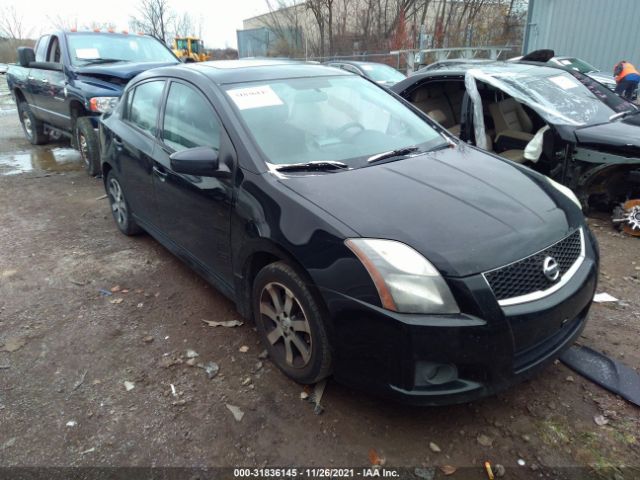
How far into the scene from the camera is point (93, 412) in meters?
2.57

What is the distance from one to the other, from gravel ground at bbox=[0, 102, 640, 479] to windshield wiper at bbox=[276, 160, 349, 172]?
120cm

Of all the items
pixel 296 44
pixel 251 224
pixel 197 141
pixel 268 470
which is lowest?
pixel 268 470

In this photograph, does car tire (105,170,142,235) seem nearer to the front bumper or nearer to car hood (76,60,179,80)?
car hood (76,60,179,80)

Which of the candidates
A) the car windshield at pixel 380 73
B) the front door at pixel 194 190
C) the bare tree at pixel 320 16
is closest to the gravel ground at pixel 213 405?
the front door at pixel 194 190

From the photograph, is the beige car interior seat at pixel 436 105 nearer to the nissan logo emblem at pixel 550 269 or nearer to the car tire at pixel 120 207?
the car tire at pixel 120 207

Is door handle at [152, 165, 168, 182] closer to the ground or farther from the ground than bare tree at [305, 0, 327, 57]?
closer to the ground

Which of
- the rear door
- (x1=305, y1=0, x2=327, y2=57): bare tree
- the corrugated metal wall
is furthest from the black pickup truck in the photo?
(x1=305, y1=0, x2=327, y2=57): bare tree

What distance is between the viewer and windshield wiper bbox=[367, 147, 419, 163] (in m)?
2.88

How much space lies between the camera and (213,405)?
2.60m

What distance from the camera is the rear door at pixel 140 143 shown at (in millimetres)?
3756

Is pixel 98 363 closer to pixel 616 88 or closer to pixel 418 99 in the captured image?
pixel 418 99

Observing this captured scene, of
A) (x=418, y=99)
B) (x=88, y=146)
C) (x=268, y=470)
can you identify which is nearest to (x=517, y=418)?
(x=268, y=470)

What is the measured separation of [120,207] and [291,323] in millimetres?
3029

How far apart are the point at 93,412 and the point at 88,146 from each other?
531 cm
